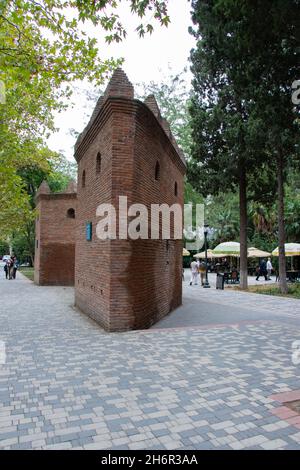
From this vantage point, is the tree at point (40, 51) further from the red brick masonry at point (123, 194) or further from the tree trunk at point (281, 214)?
the tree trunk at point (281, 214)

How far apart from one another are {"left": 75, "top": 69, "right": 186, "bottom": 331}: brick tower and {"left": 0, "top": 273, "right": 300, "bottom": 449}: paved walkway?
758mm

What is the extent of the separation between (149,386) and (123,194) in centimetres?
452

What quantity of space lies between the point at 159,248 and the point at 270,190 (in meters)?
12.2

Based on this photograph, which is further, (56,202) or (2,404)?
(56,202)

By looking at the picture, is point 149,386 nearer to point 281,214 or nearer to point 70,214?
point 281,214

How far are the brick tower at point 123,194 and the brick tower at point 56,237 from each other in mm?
9863

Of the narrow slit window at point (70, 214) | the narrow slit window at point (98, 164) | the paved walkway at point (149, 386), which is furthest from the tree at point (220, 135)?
the paved walkway at point (149, 386)

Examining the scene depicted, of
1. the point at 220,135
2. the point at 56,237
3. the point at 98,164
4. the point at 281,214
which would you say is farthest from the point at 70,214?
the point at 98,164

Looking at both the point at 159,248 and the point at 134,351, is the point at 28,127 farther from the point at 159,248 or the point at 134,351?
the point at 134,351

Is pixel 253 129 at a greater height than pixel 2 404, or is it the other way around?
pixel 253 129

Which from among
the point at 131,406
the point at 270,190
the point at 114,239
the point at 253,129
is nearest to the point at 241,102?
the point at 253,129

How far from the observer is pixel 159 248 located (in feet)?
34.4

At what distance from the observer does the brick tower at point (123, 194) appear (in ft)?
27.3

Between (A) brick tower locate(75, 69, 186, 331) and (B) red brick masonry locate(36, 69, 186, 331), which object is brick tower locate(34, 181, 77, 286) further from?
(A) brick tower locate(75, 69, 186, 331)
